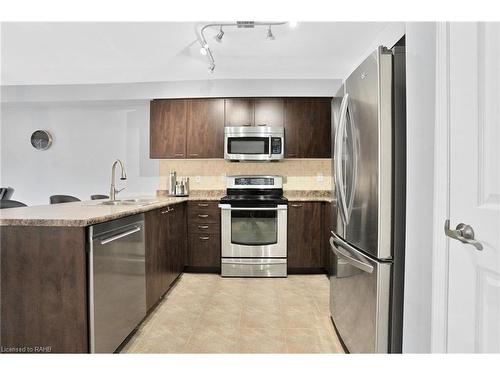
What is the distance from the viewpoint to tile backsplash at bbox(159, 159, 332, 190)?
423 centimetres

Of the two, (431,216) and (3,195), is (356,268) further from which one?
(3,195)

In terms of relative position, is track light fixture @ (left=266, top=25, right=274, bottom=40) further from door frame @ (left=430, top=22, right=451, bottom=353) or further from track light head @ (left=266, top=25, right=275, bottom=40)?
door frame @ (left=430, top=22, right=451, bottom=353)

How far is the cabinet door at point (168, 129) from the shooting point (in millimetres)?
3980

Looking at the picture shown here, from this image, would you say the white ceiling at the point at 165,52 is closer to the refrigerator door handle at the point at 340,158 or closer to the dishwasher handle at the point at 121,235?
the refrigerator door handle at the point at 340,158

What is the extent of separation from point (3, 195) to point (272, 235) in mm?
3990

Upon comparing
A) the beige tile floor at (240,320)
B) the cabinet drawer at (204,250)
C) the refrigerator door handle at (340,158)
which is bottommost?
the beige tile floor at (240,320)

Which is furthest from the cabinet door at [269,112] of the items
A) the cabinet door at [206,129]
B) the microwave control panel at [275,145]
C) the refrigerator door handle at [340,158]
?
the refrigerator door handle at [340,158]

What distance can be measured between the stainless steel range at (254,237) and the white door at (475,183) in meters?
2.48

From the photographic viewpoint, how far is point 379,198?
4.80 feet

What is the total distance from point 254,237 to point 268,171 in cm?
104

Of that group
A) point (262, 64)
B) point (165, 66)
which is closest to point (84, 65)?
point (165, 66)

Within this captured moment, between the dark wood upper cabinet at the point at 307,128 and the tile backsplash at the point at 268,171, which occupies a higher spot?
the dark wood upper cabinet at the point at 307,128

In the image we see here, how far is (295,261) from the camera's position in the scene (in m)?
3.65

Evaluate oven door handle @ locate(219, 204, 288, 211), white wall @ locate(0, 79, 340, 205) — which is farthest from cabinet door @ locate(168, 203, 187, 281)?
white wall @ locate(0, 79, 340, 205)
